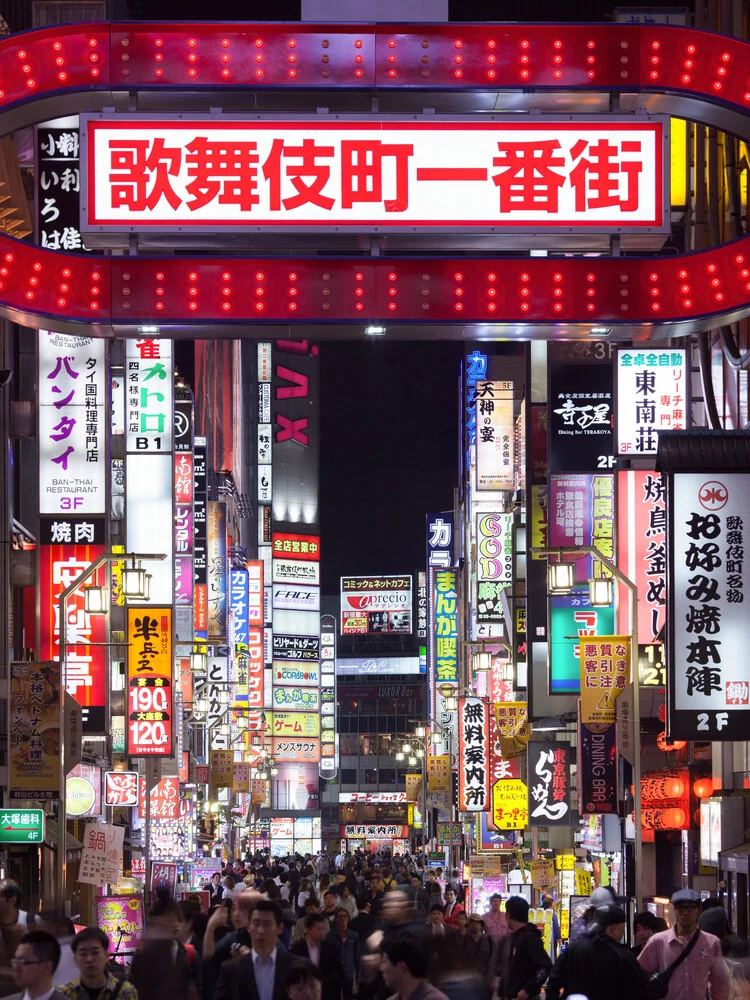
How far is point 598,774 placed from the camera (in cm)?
2550

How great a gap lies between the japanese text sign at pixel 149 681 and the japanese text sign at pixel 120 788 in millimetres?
2306

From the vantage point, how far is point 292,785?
116 m

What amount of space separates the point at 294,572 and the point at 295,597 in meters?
2.00

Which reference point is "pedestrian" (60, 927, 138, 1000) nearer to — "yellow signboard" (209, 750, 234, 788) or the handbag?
the handbag

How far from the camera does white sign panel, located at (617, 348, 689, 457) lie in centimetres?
2664

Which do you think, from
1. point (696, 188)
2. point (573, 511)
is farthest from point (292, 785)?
point (696, 188)

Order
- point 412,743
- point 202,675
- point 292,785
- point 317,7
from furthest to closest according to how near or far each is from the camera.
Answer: point 292,785 → point 412,743 → point 202,675 → point 317,7

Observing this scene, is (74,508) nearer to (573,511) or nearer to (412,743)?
(573,511)

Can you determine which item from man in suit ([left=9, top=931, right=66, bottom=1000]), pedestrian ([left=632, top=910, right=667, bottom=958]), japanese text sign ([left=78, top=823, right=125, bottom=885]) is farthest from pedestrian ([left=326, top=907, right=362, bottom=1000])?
man in suit ([left=9, top=931, right=66, bottom=1000])

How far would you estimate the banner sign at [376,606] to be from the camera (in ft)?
449

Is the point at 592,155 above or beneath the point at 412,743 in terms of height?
above

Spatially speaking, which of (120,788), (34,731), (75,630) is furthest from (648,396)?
(120,788)

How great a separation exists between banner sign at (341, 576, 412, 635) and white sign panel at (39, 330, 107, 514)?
106670mm

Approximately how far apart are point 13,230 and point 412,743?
79.1m
